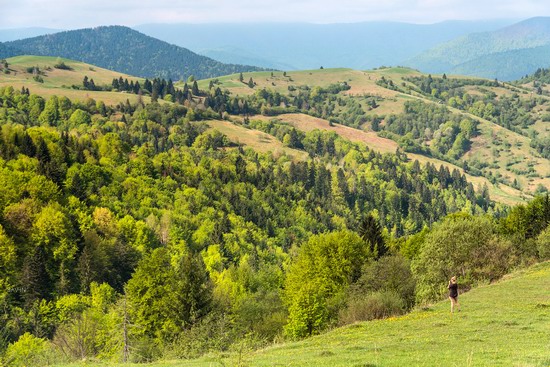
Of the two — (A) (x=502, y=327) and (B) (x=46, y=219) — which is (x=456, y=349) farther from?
(B) (x=46, y=219)

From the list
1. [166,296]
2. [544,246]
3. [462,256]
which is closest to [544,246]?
[544,246]

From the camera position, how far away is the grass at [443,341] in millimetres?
23598

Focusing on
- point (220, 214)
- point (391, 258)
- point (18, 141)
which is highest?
point (18, 141)

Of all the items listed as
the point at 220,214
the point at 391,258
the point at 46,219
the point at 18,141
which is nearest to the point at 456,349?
the point at 391,258

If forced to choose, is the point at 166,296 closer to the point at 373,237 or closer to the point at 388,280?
the point at 388,280

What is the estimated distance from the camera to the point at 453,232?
71.5m

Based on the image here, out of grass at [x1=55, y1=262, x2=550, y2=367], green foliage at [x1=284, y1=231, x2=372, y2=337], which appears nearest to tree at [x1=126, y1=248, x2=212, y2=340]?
green foliage at [x1=284, y1=231, x2=372, y2=337]

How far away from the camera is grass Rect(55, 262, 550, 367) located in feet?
Result: 77.4

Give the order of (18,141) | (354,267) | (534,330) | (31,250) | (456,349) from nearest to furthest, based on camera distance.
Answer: (456,349) < (534,330) < (354,267) < (31,250) < (18,141)

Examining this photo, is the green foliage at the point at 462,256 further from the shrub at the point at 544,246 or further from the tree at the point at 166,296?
the tree at the point at 166,296

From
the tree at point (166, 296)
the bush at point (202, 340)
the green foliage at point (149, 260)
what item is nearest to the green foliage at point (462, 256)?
the green foliage at point (149, 260)

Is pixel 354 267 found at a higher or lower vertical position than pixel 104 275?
higher

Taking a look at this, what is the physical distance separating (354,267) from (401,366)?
58463mm

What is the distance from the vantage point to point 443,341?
28734 mm
